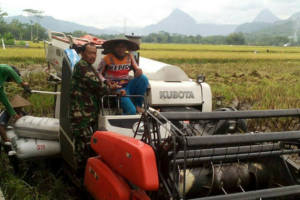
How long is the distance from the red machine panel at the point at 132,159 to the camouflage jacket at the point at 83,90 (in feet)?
2.83

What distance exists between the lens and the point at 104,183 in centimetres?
286

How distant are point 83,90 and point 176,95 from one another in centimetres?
210

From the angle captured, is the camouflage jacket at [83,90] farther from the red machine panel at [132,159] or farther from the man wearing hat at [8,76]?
the man wearing hat at [8,76]

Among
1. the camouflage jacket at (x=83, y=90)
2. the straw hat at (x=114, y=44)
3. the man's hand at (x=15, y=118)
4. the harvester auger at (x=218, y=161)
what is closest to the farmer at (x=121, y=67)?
the straw hat at (x=114, y=44)

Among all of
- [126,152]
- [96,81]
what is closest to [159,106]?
[96,81]

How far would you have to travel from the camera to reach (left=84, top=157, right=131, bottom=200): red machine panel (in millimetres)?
2619

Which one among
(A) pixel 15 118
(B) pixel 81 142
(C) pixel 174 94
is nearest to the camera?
(B) pixel 81 142

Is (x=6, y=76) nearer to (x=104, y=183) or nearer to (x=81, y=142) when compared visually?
(x=81, y=142)

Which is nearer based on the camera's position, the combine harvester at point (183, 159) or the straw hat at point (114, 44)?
the combine harvester at point (183, 159)

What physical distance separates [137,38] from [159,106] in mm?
1454

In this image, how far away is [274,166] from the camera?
315cm

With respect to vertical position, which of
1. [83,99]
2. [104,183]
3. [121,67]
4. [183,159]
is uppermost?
[121,67]

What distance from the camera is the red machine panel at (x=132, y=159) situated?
2252 mm

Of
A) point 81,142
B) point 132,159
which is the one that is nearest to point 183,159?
point 132,159
